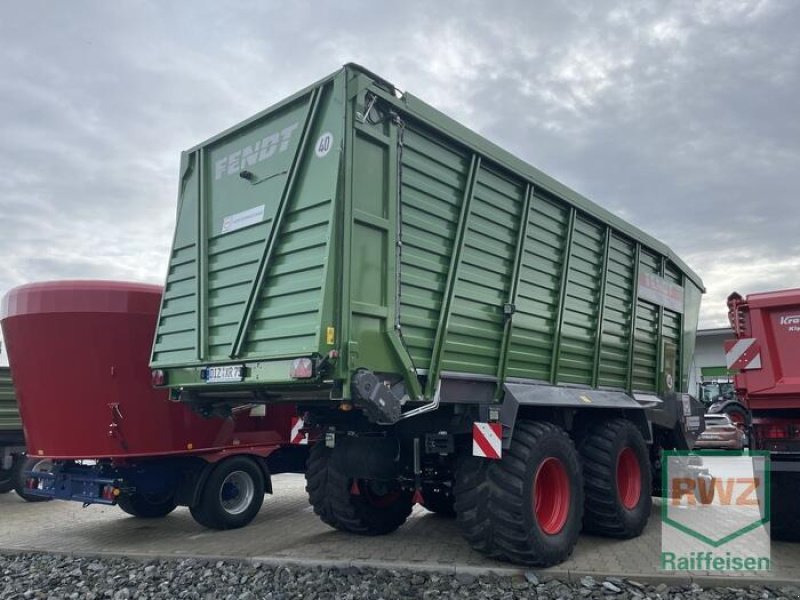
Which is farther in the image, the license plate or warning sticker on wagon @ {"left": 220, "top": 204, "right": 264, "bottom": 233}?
warning sticker on wagon @ {"left": 220, "top": 204, "right": 264, "bottom": 233}

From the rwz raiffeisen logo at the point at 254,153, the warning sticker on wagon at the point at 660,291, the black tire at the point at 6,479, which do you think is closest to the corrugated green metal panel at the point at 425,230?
the rwz raiffeisen logo at the point at 254,153

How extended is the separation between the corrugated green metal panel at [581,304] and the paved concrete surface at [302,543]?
1.72 meters

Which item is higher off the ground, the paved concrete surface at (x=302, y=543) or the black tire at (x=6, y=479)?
the paved concrete surface at (x=302, y=543)

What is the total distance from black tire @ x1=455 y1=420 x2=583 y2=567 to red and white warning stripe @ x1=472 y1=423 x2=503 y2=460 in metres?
0.20

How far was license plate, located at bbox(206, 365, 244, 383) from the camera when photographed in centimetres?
523

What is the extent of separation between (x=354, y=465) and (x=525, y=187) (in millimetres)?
3009

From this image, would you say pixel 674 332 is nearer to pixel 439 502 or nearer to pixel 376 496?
pixel 439 502

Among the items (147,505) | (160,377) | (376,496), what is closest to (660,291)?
(376,496)

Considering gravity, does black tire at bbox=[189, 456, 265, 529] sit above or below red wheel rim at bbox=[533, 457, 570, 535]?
below

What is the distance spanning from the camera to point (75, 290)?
698 cm

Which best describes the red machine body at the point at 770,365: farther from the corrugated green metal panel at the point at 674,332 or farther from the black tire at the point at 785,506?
the corrugated green metal panel at the point at 674,332

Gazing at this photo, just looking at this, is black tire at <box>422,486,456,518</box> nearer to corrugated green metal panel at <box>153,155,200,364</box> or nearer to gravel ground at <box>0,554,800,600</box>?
gravel ground at <box>0,554,800,600</box>

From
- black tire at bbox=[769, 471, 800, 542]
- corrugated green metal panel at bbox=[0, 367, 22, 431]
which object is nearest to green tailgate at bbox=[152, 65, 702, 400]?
black tire at bbox=[769, 471, 800, 542]

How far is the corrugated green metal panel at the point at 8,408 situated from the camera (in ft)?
34.3
